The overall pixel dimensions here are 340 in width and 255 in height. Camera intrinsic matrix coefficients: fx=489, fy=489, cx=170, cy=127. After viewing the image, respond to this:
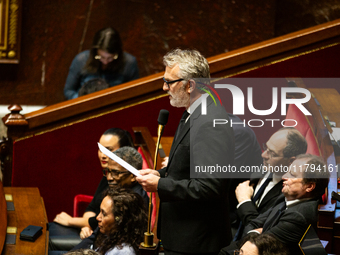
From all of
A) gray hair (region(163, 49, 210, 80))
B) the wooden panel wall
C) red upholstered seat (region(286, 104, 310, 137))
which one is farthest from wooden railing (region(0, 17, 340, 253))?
the wooden panel wall

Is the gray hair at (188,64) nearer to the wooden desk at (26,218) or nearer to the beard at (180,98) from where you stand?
the beard at (180,98)

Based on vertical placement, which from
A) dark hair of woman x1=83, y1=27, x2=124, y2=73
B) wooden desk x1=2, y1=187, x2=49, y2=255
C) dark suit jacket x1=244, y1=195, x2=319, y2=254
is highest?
dark hair of woman x1=83, y1=27, x2=124, y2=73

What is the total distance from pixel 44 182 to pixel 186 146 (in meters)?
1.60

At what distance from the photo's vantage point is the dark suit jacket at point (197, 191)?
1385mm

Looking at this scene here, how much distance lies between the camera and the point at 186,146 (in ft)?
4.81

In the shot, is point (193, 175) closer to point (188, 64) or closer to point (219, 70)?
point (188, 64)

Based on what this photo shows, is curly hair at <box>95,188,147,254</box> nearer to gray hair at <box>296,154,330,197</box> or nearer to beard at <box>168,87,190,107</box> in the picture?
beard at <box>168,87,190,107</box>

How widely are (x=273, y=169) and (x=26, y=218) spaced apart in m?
1.11

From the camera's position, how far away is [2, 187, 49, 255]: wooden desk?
72.5 inches

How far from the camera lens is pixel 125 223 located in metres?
1.81

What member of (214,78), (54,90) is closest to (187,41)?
(54,90)

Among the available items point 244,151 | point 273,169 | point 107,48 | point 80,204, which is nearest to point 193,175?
point 273,169

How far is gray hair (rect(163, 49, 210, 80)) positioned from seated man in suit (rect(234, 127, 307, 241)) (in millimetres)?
433

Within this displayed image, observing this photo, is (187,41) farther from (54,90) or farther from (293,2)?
(54,90)
